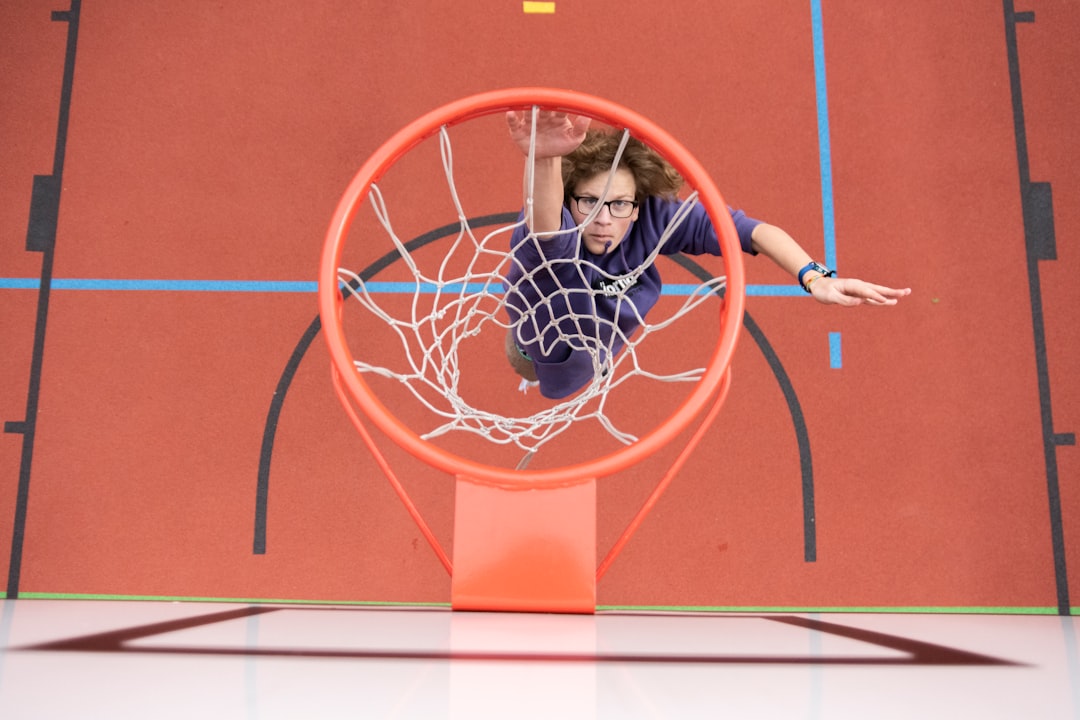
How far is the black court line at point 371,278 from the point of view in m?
2.80

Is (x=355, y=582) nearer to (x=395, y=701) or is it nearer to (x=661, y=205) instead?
(x=661, y=205)

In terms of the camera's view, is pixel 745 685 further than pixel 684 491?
No

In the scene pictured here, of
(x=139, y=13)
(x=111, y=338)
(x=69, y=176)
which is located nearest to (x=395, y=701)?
(x=111, y=338)

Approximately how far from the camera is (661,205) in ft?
6.65

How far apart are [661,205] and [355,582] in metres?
1.65

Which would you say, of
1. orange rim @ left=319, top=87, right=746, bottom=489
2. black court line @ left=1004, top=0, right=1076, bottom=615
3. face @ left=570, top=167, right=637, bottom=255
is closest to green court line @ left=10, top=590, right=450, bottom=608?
orange rim @ left=319, top=87, right=746, bottom=489

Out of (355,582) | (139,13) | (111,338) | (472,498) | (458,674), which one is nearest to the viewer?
(458,674)

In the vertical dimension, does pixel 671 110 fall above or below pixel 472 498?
above

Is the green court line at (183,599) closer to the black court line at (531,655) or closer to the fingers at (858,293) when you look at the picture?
the black court line at (531,655)

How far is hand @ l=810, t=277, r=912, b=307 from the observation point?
1548 millimetres

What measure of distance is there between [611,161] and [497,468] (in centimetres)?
80

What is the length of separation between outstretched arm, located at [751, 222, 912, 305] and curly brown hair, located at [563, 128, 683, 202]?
0.93 ft

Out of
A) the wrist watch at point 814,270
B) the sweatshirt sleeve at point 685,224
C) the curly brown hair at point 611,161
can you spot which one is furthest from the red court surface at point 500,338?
the wrist watch at point 814,270

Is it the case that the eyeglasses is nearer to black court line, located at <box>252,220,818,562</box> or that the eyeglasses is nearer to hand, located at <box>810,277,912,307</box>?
hand, located at <box>810,277,912,307</box>
